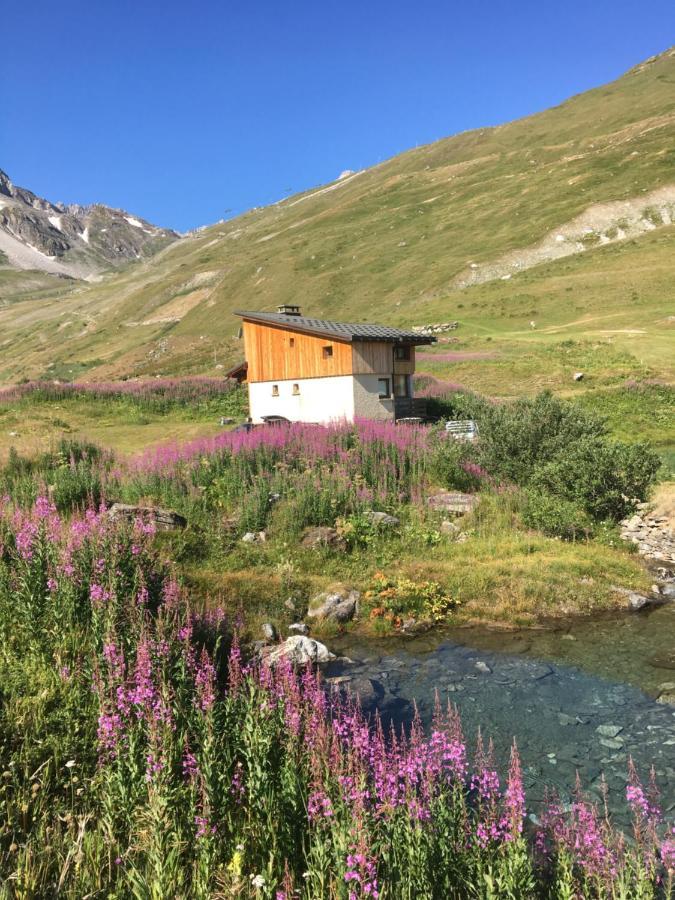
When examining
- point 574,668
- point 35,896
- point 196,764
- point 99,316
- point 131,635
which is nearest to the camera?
point 35,896

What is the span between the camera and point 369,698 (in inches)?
402

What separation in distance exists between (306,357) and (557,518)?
2026 centimetres

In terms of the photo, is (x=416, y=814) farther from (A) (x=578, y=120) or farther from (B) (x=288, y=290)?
(A) (x=578, y=120)

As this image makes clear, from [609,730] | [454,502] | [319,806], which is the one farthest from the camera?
[454,502]

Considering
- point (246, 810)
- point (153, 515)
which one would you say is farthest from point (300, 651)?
point (153, 515)

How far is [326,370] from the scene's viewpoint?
33.1 metres

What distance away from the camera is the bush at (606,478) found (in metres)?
18.0

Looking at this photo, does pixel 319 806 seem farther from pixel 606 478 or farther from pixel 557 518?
pixel 606 478

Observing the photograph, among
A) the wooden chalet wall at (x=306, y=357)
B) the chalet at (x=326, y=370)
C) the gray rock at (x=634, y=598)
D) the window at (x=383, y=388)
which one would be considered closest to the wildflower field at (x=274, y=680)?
the gray rock at (x=634, y=598)

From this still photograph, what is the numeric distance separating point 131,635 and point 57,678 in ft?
4.46

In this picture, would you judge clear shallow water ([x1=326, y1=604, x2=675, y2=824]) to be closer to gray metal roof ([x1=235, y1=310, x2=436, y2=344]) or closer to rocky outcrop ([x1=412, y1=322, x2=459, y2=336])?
gray metal roof ([x1=235, y1=310, x2=436, y2=344])

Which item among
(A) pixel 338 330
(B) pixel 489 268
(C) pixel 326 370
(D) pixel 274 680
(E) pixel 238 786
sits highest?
(B) pixel 489 268

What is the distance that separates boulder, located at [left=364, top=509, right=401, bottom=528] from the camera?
17438 mm

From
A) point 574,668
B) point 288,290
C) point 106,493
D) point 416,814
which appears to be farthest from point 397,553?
point 288,290
